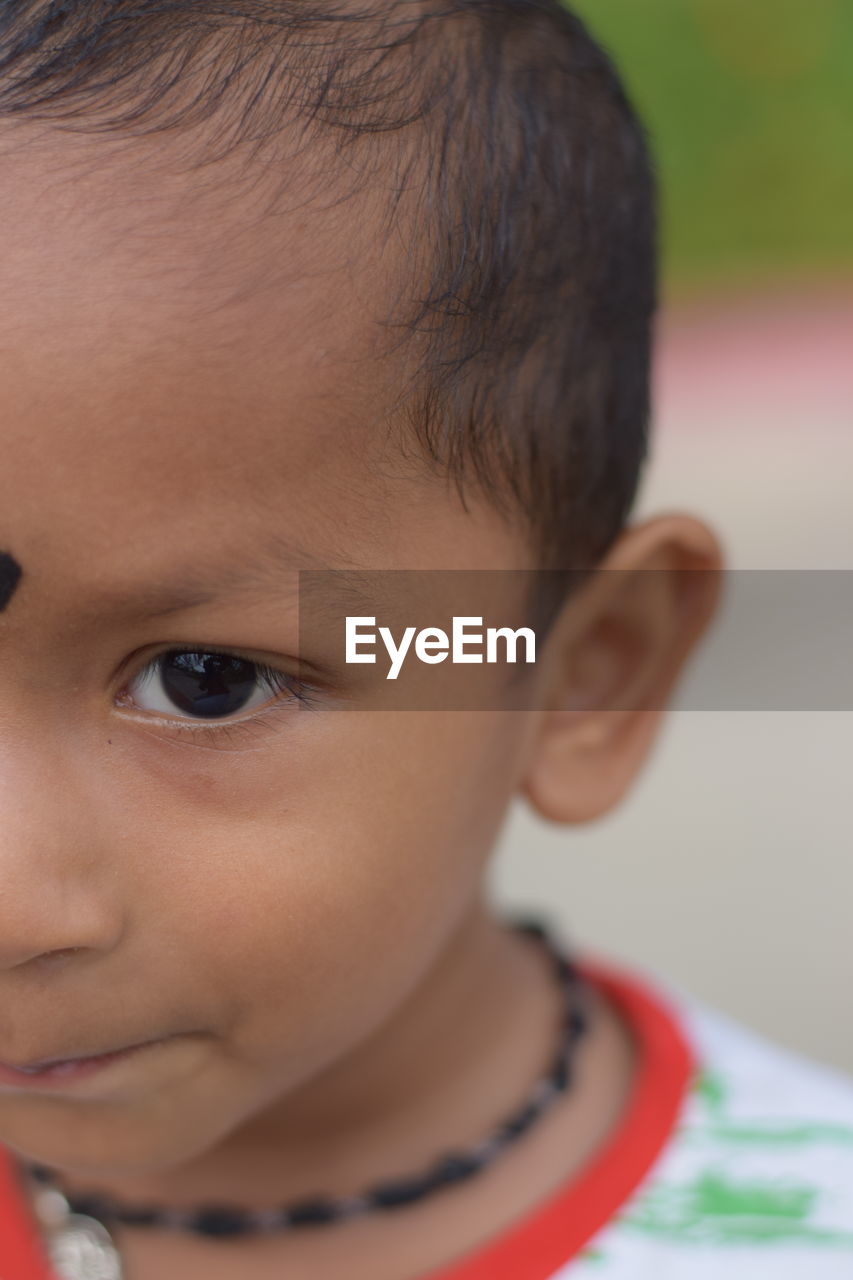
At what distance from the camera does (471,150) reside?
0.71 meters

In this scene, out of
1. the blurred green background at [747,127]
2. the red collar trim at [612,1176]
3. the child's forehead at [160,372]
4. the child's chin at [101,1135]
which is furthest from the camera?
the blurred green background at [747,127]

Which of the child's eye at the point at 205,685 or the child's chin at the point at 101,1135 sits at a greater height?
the child's eye at the point at 205,685

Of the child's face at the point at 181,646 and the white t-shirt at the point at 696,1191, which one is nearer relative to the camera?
the child's face at the point at 181,646

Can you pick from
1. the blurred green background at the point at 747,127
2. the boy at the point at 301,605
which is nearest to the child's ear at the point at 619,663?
the boy at the point at 301,605

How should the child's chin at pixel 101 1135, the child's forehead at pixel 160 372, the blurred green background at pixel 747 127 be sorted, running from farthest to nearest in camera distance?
the blurred green background at pixel 747 127 → the child's chin at pixel 101 1135 → the child's forehead at pixel 160 372

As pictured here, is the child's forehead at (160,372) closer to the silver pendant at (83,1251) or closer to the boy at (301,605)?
the boy at (301,605)

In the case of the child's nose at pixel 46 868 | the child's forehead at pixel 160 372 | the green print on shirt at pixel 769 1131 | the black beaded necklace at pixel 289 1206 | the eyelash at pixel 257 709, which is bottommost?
the black beaded necklace at pixel 289 1206

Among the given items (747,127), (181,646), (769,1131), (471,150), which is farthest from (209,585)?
(747,127)

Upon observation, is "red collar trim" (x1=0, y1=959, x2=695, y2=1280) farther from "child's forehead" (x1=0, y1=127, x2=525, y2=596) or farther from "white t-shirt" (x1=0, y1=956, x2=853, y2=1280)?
"child's forehead" (x1=0, y1=127, x2=525, y2=596)

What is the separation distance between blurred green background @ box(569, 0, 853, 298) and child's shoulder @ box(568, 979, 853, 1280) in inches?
62.7

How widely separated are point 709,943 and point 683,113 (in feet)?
4.33

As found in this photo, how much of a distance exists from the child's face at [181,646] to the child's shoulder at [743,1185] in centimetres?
26

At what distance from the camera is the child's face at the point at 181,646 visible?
0.61 metres

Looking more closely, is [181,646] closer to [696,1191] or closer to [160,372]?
[160,372]
